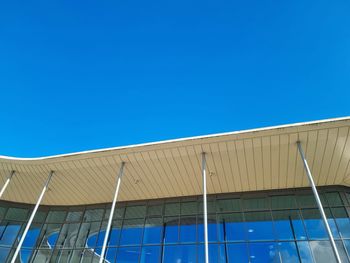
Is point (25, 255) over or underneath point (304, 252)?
over

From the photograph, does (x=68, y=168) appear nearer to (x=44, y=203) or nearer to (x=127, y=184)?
(x=127, y=184)

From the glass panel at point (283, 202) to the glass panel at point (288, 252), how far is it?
1497 millimetres

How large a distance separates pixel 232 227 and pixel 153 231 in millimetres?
3350

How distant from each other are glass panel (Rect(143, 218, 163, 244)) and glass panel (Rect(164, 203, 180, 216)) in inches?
18.7

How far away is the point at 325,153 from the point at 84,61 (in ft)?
30.1

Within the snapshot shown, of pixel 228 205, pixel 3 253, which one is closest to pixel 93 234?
pixel 3 253

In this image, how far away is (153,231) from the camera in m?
11.3

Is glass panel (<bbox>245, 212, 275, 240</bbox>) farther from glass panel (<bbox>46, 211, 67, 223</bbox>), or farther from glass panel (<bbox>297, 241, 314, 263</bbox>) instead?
glass panel (<bbox>46, 211, 67, 223</bbox>)

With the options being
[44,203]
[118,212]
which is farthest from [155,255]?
[44,203]

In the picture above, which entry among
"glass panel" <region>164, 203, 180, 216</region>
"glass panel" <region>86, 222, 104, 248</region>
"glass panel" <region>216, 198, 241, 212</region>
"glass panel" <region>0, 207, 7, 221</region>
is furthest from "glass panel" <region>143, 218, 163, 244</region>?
"glass panel" <region>0, 207, 7, 221</region>

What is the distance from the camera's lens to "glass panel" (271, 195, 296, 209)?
10523 mm

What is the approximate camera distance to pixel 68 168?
32.4 feet

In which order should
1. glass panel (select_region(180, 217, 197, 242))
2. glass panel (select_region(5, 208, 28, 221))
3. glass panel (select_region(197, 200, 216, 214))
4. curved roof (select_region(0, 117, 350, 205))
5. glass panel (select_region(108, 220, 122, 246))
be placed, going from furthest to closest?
glass panel (select_region(5, 208, 28, 221)) → glass panel (select_region(108, 220, 122, 246)) → glass panel (select_region(197, 200, 216, 214)) → glass panel (select_region(180, 217, 197, 242)) → curved roof (select_region(0, 117, 350, 205))

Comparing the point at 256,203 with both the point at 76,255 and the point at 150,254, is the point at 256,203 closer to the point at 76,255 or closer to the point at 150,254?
the point at 150,254
